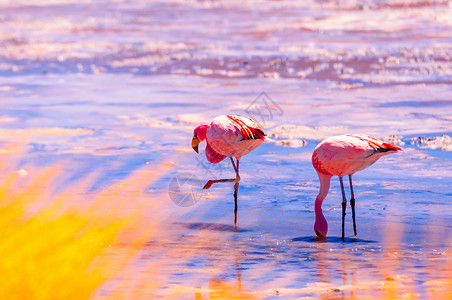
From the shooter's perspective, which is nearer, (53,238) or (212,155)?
(53,238)

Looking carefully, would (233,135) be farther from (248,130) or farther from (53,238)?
(53,238)

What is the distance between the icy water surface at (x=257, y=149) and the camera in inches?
215

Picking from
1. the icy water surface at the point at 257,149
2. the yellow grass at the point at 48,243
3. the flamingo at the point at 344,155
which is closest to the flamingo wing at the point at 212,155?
the icy water surface at the point at 257,149

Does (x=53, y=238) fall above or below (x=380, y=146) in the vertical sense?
below

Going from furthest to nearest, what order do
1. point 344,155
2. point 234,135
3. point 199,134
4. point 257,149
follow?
point 257,149
point 199,134
point 234,135
point 344,155

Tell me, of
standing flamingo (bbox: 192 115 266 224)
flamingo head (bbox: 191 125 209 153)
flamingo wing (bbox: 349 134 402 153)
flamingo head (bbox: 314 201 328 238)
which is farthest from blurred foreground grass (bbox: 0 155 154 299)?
flamingo wing (bbox: 349 134 402 153)

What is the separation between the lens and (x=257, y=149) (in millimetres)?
9359

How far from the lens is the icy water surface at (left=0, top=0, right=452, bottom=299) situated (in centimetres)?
546

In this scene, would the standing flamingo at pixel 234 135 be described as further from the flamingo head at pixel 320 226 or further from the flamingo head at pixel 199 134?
the flamingo head at pixel 320 226

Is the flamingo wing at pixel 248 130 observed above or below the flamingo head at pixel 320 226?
above

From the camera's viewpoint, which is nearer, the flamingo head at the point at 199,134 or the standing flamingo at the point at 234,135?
the standing flamingo at the point at 234,135

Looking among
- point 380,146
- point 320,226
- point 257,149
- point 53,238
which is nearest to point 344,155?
point 380,146

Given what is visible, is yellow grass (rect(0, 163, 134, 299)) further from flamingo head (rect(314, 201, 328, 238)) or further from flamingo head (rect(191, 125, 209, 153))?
flamingo head (rect(314, 201, 328, 238))

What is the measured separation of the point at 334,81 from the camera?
14281 mm
